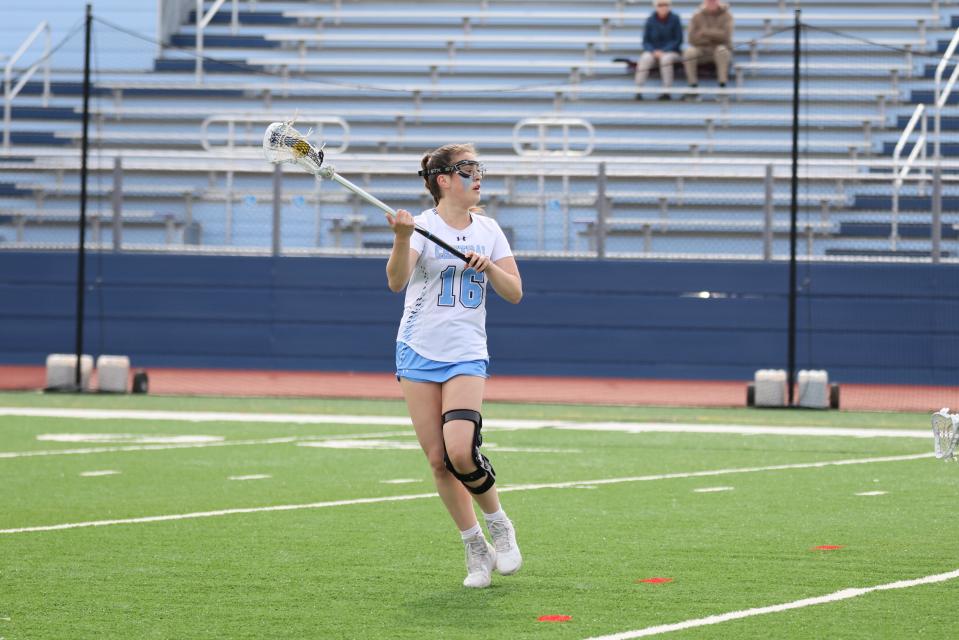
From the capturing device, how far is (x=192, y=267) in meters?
22.9

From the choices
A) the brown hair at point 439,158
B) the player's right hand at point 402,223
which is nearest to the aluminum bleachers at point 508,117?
the brown hair at point 439,158

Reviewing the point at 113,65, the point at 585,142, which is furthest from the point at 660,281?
the point at 113,65

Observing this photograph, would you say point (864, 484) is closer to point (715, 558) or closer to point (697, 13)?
point (715, 558)

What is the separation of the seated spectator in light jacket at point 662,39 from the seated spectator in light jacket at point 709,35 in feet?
0.83

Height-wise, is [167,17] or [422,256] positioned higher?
[167,17]

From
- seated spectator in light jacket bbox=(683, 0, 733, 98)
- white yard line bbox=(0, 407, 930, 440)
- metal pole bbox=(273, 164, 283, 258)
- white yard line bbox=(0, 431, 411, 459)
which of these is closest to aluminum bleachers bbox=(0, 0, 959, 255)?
metal pole bbox=(273, 164, 283, 258)

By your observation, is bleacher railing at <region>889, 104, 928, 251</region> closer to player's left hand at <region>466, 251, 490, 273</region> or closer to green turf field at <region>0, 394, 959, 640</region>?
green turf field at <region>0, 394, 959, 640</region>

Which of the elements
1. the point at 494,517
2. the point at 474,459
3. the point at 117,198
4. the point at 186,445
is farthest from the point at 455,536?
the point at 117,198

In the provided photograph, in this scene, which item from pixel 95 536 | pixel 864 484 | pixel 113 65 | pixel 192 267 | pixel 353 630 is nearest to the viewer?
pixel 353 630

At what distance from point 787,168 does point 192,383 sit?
8.15m

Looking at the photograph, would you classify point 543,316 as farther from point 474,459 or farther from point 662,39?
point 474,459

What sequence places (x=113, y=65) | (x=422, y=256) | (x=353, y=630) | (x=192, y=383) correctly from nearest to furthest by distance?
(x=353, y=630)
(x=422, y=256)
(x=192, y=383)
(x=113, y=65)

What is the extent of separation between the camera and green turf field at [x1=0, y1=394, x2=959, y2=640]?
6.13m

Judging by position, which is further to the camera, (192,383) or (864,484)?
(192,383)
